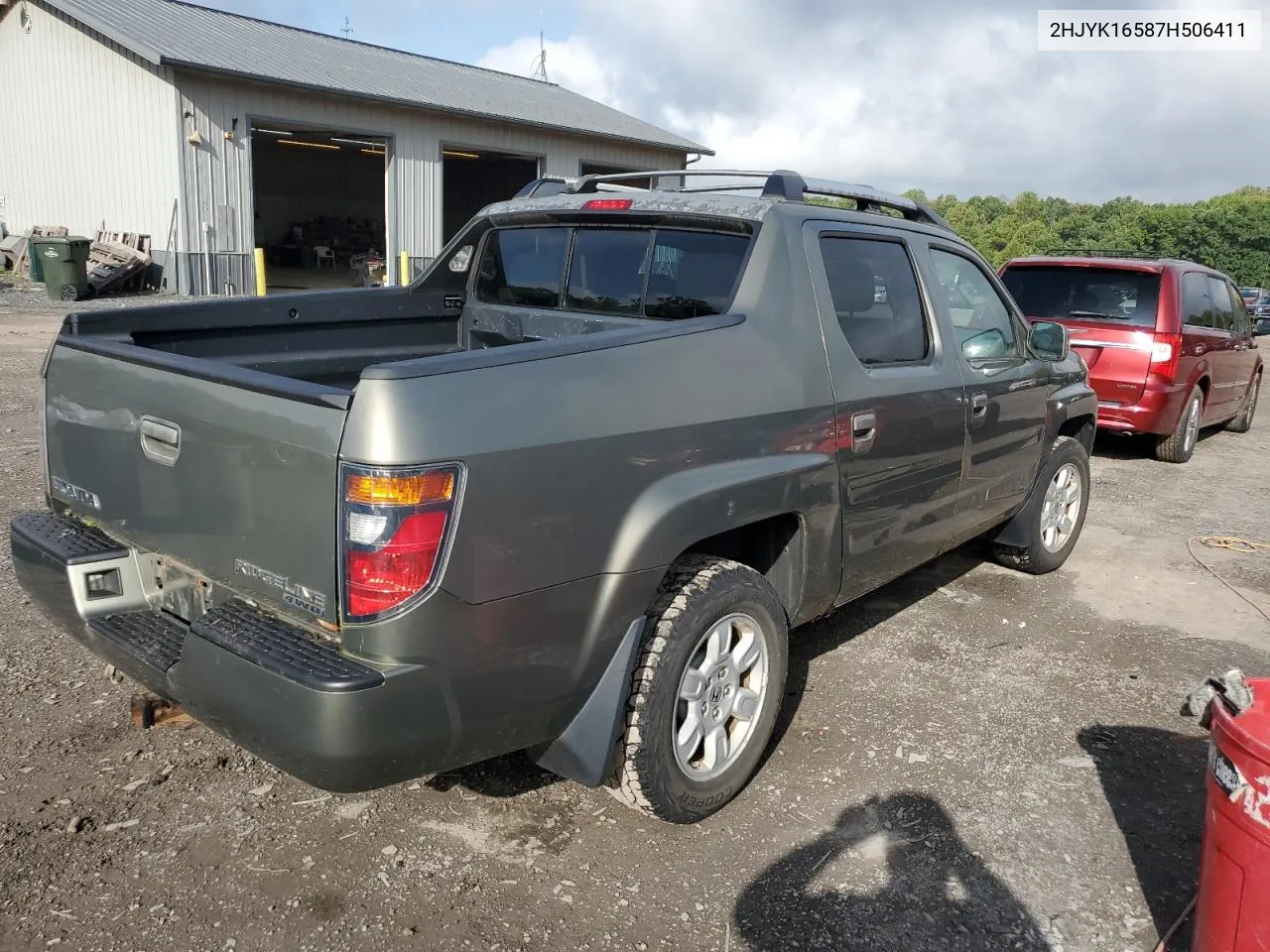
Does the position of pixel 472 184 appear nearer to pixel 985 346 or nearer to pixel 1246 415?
pixel 1246 415

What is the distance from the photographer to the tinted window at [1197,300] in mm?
8906

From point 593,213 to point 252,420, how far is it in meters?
1.87

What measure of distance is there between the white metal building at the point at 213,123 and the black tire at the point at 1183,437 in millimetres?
15562

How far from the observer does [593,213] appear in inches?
157

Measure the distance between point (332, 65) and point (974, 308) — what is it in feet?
64.8

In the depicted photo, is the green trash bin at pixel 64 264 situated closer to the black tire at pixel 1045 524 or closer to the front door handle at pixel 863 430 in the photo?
the black tire at pixel 1045 524

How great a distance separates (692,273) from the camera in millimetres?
3686

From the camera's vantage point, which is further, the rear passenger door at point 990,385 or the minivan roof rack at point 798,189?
the rear passenger door at point 990,385

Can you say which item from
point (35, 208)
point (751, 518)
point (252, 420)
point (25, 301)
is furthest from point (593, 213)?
point (35, 208)

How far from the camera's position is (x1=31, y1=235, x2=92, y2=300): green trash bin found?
17609 mm

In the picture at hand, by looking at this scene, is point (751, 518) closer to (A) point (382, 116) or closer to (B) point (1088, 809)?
(B) point (1088, 809)

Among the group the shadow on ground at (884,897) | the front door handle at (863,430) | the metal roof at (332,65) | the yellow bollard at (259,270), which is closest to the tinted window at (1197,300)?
the front door handle at (863,430)

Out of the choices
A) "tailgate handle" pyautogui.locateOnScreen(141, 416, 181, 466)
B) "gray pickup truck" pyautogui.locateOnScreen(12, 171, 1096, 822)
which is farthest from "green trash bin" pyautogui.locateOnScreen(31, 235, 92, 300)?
"tailgate handle" pyautogui.locateOnScreen(141, 416, 181, 466)

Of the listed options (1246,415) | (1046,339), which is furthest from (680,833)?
(1246,415)
